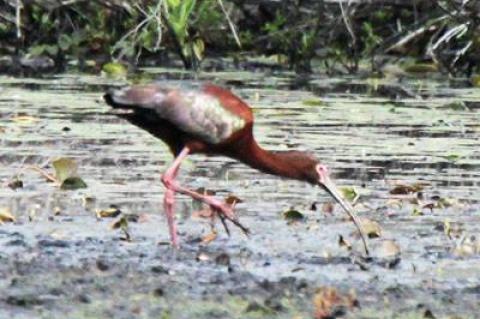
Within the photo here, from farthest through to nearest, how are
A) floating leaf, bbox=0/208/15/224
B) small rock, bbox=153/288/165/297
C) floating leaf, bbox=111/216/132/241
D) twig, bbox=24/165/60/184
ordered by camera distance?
twig, bbox=24/165/60/184
floating leaf, bbox=0/208/15/224
floating leaf, bbox=111/216/132/241
small rock, bbox=153/288/165/297

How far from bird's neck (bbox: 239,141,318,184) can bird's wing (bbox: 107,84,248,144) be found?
170 millimetres

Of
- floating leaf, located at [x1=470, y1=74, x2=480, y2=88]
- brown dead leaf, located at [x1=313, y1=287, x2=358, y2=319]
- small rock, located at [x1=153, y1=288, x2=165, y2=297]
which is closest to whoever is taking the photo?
brown dead leaf, located at [x1=313, y1=287, x2=358, y2=319]

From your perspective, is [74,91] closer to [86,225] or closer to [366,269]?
[86,225]

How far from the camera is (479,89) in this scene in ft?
49.6

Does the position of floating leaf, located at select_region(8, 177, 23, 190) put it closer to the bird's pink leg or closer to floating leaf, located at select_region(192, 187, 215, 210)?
floating leaf, located at select_region(192, 187, 215, 210)

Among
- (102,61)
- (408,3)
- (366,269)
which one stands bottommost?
(102,61)

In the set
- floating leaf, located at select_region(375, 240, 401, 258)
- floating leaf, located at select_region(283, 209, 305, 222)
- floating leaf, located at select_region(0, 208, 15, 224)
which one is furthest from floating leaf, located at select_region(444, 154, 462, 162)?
floating leaf, located at select_region(0, 208, 15, 224)

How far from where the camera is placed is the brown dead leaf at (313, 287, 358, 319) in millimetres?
5629

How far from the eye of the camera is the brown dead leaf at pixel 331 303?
5629 mm

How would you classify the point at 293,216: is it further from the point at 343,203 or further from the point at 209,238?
the point at 209,238

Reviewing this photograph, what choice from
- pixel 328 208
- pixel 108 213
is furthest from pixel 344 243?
pixel 108 213

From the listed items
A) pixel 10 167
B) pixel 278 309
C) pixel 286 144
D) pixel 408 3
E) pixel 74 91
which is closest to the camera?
pixel 278 309

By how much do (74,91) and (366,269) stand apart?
7.61 m

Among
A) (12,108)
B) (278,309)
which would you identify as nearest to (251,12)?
(12,108)
